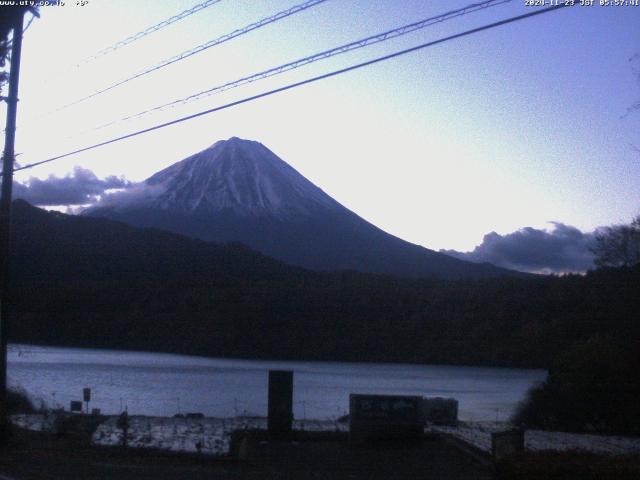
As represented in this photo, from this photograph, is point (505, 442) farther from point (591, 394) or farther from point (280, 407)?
point (591, 394)

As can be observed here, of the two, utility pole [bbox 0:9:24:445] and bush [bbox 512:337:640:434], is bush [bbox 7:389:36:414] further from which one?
bush [bbox 512:337:640:434]

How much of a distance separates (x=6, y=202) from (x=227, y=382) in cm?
2424

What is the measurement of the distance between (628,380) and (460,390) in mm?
13844

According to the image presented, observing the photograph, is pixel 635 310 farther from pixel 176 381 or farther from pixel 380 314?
pixel 380 314

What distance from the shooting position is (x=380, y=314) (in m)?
56.2

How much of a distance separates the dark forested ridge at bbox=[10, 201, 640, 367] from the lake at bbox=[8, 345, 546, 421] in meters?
1.52

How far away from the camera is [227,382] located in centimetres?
4053

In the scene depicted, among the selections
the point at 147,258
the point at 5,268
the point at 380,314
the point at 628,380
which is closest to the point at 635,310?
the point at 628,380

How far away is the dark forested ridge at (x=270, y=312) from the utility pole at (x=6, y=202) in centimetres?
3175

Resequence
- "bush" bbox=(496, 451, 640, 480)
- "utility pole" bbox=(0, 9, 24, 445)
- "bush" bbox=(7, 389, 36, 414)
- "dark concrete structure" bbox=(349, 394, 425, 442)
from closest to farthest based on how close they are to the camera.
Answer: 1. "bush" bbox=(496, 451, 640, 480)
2. "utility pole" bbox=(0, 9, 24, 445)
3. "dark concrete structure" bbox=(349, 394, 425, 442)
4. "bush" bbox=(7, 389, 36, 414)

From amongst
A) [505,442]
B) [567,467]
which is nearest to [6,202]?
[505,442]

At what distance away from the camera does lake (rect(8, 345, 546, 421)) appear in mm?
33750

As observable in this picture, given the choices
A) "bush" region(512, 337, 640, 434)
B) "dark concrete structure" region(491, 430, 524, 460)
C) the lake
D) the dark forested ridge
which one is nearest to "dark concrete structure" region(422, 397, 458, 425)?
"bush" region(512, 337, 640, 434)

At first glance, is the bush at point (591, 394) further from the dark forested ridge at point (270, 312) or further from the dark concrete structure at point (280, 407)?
the dark forested ridge at point (270, 312)
